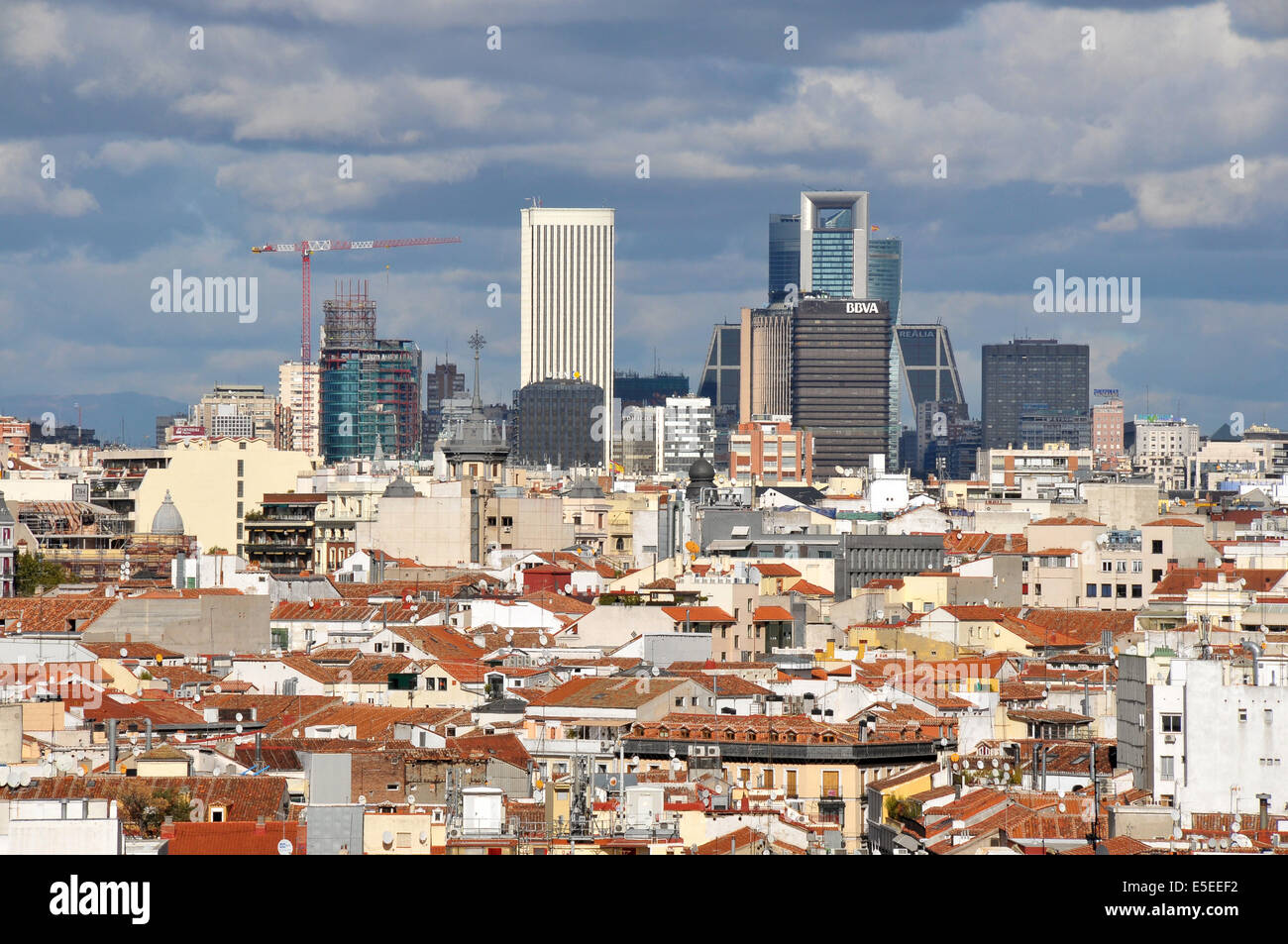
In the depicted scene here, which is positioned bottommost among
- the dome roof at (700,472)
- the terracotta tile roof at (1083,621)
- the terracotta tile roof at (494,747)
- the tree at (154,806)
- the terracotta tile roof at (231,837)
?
the terracotta tile roof at (1083,621)

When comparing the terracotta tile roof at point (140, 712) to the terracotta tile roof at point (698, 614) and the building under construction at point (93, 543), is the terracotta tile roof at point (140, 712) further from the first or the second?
the building under construction at point (93, 543)

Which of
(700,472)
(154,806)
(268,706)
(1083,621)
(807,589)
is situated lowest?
(1083,621)

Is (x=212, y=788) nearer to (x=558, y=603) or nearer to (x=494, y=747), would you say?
(x=494, y=747)

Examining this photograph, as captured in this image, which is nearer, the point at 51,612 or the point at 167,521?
the point at 51,612

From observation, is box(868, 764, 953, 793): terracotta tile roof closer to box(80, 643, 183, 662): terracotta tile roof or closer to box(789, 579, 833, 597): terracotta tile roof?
box(80, 643, 183, 662): terracotta tile roof

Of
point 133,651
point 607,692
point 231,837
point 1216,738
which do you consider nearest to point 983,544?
point 133,651

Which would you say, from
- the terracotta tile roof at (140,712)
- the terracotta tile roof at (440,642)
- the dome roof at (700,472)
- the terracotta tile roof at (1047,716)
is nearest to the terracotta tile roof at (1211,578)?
the terracotta tile roof at (440,642)
